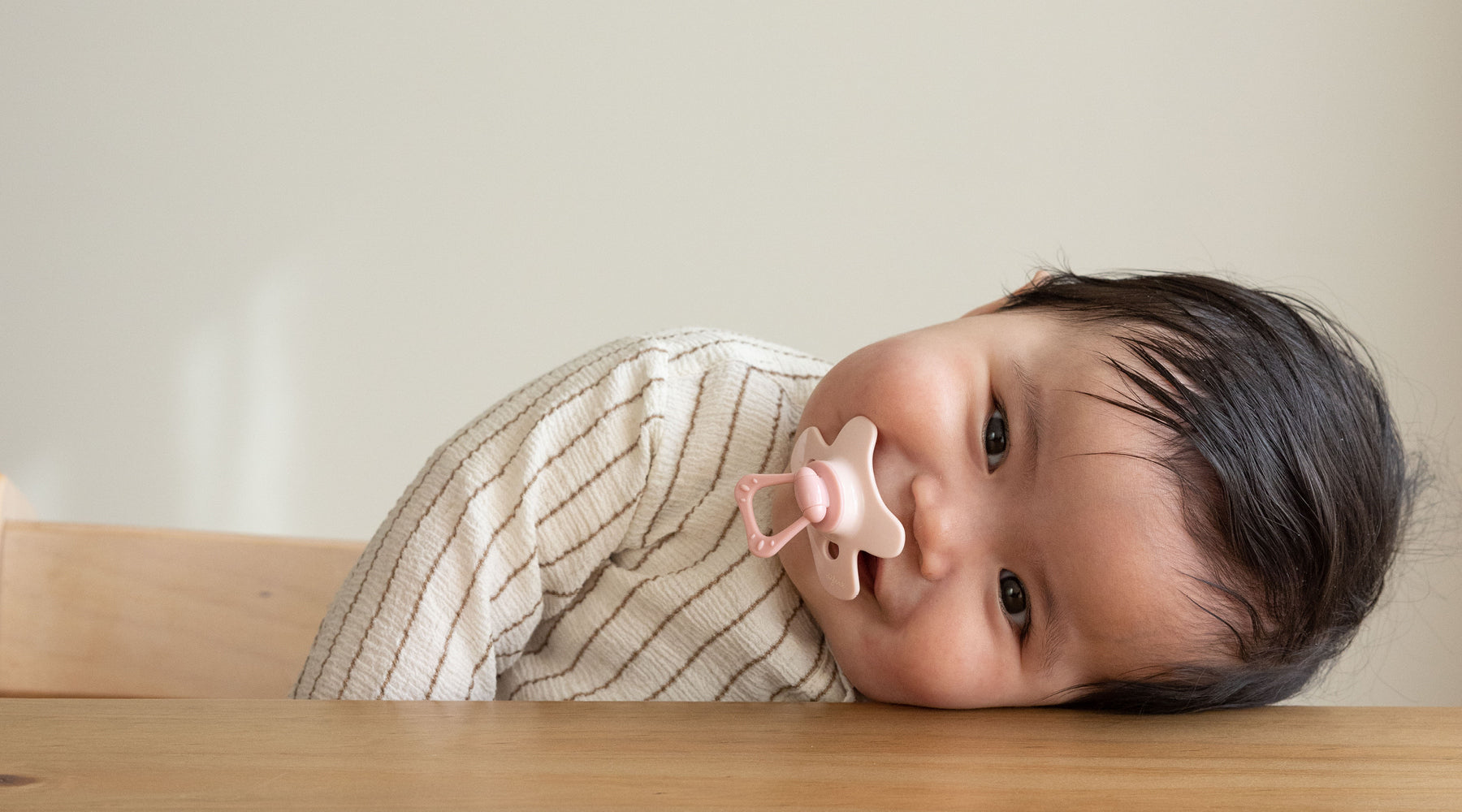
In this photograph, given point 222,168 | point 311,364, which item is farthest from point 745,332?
point 222,168

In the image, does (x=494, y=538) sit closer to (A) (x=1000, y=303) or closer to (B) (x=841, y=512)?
(B) (x=841, y=512)

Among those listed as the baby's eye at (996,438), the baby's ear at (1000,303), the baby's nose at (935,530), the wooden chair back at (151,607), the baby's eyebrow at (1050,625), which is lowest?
Answer: the wooden chair back at (151,607)

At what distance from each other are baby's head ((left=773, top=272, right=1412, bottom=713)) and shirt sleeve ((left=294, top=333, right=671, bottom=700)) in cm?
11

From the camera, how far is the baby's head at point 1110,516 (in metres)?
0.54

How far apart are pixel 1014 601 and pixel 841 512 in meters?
0.11

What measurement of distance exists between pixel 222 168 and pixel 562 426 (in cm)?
102

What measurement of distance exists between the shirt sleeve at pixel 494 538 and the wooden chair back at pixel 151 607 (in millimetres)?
134

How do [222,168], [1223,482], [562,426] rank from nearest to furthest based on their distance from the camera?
[1223,482], [562,426], [222,168]

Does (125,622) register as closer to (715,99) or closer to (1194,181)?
(715,99)

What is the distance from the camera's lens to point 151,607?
2.30 ft

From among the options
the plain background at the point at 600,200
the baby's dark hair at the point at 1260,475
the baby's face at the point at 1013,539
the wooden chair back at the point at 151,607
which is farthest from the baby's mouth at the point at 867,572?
the plain background at the point at 600,200

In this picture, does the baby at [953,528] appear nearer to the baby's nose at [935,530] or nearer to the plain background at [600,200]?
the baby's nose at [935,530]

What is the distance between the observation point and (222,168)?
1456 mm

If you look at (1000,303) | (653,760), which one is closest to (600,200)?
(1000,303)
